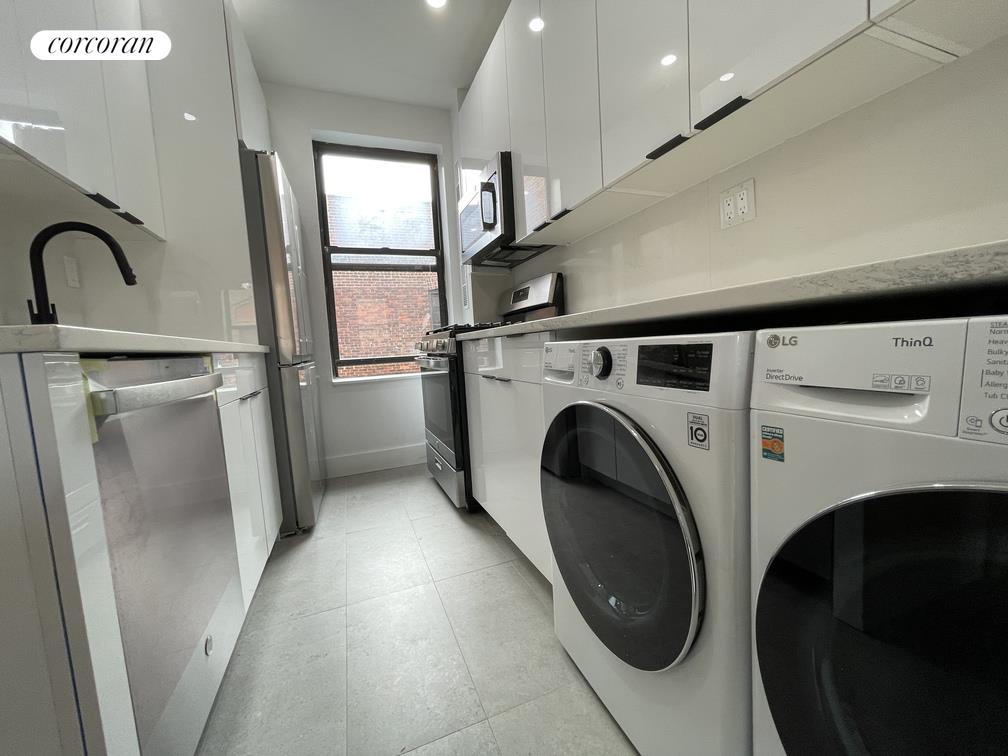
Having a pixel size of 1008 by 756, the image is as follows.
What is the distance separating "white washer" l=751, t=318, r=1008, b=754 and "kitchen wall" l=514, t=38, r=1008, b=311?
752 millimetres

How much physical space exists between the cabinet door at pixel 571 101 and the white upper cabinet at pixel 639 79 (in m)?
0.05

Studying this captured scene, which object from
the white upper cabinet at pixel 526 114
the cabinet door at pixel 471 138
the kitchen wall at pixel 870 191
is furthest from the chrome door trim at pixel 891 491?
the cabinet door at pixel 471 138

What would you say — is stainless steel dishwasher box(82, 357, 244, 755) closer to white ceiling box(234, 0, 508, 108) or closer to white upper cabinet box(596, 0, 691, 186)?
white upper cabinet box(596, 0, 691, 186)

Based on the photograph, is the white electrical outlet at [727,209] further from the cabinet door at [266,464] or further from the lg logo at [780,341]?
the cabinet door at [266,464]

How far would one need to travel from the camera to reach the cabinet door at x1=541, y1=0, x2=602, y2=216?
1.29 meters

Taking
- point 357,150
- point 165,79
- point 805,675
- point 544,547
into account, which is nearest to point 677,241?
point 544,547

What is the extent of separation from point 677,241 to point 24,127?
6.32 feet

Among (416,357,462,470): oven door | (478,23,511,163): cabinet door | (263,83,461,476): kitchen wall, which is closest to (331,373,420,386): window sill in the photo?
(263,83,461,476): kitchen wall

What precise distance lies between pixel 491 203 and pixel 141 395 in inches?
68.4

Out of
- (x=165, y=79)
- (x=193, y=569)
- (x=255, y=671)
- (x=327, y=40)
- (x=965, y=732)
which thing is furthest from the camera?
(x=327, y=40)

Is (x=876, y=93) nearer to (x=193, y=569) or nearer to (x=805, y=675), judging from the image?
(x=805, y=675)

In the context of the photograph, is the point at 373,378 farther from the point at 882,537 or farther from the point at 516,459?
the point at 882,537

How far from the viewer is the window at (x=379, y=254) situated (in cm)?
290

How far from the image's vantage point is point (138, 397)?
24.8 inches
